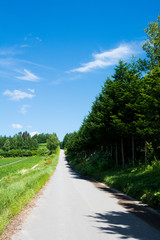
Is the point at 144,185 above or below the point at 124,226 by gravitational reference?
above

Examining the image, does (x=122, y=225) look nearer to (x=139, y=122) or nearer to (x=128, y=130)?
(x=139, y=122)

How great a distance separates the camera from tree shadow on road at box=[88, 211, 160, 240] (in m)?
5.82

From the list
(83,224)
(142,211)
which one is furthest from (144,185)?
(83,224)

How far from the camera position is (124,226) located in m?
6.68

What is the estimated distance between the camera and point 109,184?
1702 centimetres

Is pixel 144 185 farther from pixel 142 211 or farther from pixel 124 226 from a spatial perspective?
pixel 124 226

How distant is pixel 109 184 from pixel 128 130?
194 inches

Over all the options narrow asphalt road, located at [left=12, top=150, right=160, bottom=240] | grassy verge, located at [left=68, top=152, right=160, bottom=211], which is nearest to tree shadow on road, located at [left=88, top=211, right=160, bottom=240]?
narrow asphalt road, located at [left=12, top=150, right=160, bottom=240]

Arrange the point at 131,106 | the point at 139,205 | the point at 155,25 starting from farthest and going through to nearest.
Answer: the point at 155,25
the point at 131,106
the point at 139,205

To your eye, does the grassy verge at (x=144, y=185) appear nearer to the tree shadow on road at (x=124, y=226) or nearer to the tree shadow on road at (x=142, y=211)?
the tree shadow on road at (x=142, y=211)

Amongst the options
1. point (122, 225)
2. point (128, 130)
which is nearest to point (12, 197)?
point (122, 225)

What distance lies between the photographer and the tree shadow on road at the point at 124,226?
5820 millimetres

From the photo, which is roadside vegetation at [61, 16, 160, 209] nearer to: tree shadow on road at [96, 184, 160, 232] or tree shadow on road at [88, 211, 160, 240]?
tree shadow on road at [96, 184, 160, 232]

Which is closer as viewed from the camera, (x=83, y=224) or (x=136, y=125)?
(x=83, y=224)
